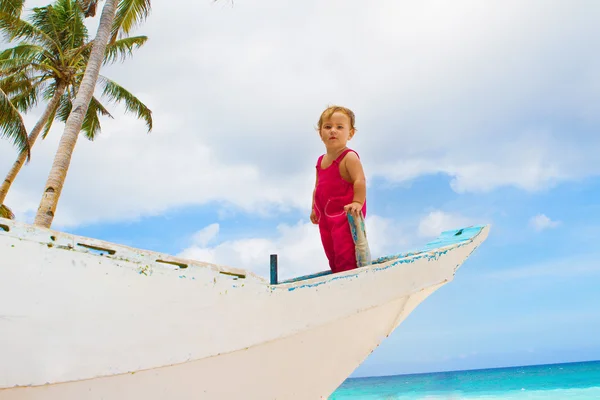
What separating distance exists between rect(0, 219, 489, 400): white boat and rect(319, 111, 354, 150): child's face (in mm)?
995

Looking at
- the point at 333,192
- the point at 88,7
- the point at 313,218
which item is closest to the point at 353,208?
the point at 333,192

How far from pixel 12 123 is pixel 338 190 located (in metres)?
10.6

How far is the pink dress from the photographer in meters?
3.09

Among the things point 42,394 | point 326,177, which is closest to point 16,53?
point 326,177

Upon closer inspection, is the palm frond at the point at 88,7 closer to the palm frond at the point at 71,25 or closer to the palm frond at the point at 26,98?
the palm frond at the point at 71,25

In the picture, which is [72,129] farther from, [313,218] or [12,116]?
[313,218]

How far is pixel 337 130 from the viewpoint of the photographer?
3.22 m

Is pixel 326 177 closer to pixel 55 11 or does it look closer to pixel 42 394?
pixel 42 394

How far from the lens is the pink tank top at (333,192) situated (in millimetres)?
3170

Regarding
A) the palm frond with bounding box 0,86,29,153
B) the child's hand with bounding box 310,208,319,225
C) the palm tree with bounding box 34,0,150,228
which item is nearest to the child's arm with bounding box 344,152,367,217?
the child's hand with bounding box 310,208,319,225

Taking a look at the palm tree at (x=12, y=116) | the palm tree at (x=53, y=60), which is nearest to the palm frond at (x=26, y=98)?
the palm tree at (x=53, y=60)

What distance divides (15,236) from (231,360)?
3.16ft

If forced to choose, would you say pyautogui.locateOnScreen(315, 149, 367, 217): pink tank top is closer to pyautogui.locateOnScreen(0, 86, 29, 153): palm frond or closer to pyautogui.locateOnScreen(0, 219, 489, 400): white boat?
pyautogui.locateOnScreen(0, 219, 489, 400): white boat

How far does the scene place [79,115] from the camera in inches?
331
